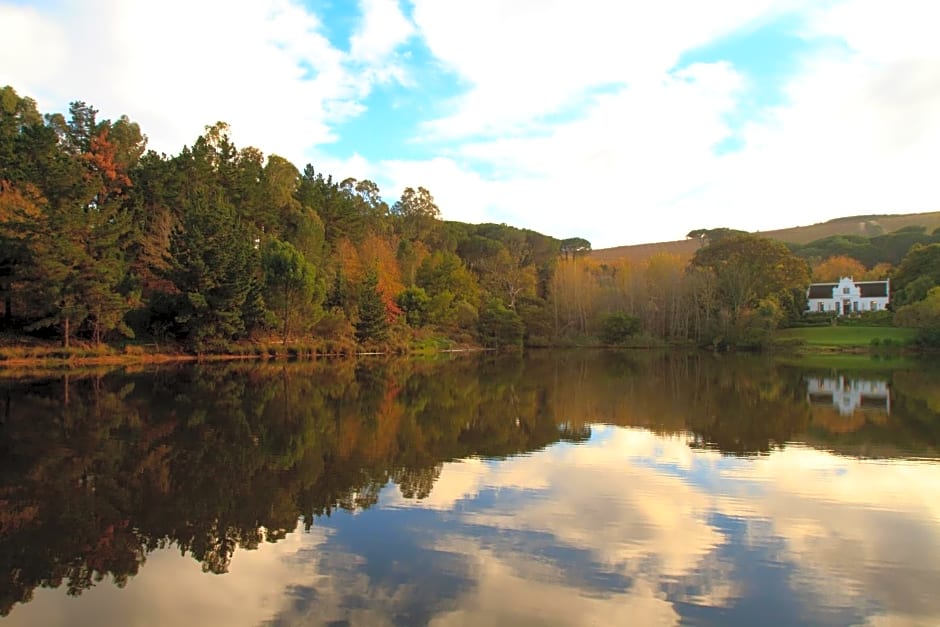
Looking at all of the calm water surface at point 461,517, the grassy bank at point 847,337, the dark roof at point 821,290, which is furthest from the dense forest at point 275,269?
the calm water surface at point 461,517

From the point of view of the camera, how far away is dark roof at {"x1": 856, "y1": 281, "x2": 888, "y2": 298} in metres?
59.3

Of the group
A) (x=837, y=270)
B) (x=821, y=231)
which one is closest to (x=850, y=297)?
(x=837, y=270)

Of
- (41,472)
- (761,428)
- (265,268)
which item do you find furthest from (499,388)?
(265,268)

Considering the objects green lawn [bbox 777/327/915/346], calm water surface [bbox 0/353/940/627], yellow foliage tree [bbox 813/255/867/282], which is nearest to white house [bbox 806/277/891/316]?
green lawn [bbox 777/327/915/346]

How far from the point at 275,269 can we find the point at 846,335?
135ft

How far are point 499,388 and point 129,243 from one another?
20.4 meters

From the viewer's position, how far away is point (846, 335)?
47500 millimetres

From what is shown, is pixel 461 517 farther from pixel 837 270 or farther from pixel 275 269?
pixel 837 270

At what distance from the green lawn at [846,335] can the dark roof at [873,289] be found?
12937 mm

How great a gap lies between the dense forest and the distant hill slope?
50.8m

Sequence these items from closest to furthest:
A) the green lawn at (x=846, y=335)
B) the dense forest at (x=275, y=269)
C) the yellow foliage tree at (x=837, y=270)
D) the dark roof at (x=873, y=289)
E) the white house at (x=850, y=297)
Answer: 1. the dense forest at (x=275, y=269)
2. the green lawn at (x=846, y=335)
3. the white house at (x=850, y=297)
4. the dark roof at (x=873, y=289)
5. the yellow foliage tree at (x=837, y=270)

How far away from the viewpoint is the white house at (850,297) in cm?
5869

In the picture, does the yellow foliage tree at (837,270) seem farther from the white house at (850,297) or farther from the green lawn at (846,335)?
the green lawn at (846,335)

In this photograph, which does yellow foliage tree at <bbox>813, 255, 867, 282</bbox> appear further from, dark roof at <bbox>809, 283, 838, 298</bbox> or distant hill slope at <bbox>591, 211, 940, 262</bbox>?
distant hill slope at <bbox>591, 211, 940, 262</bbox>
